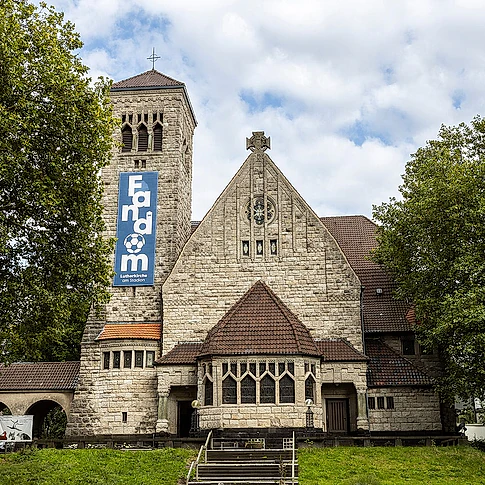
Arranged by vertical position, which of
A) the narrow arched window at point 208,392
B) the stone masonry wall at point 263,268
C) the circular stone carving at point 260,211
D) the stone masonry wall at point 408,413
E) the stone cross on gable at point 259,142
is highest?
the stone cross on gable at point 259,142

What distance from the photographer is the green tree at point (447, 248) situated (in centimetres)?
2945

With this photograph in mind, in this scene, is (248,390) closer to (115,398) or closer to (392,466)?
(115,398)

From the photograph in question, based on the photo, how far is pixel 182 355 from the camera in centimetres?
3419

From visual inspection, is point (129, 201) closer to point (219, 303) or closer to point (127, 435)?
point (219, 303)

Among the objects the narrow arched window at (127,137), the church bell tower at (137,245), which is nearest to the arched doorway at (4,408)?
the church bell tower at (137,245)

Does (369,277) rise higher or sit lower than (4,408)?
higher

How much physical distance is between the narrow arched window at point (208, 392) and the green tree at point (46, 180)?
8816 millimetres

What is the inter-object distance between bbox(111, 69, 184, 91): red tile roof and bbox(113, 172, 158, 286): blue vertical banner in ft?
16.6

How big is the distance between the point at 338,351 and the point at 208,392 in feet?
21.3

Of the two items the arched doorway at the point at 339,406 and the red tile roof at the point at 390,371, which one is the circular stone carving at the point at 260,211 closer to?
the red tile roof at the point at 390,371

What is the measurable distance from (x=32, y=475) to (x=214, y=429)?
30.3ft

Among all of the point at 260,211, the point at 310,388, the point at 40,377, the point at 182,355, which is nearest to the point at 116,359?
the point at 182,355

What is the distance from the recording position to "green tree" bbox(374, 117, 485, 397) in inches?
1160

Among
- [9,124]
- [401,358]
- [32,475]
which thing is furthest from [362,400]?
[9,124]
